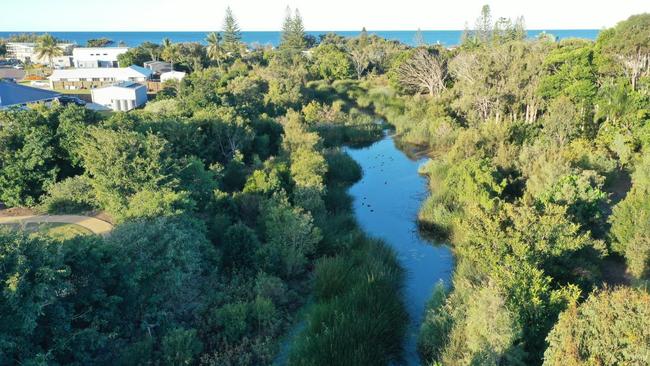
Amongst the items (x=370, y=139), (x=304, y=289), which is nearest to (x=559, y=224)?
(x=304, y=289)

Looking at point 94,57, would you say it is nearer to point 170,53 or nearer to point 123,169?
point 170,53

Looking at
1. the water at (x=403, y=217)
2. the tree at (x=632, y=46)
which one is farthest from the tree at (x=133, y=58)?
the tree at (x=632, y=46)

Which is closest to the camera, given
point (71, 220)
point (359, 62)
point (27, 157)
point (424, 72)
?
point (71, 220)

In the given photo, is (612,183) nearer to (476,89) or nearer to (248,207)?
(476,89)

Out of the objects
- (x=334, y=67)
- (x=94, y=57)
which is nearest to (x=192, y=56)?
(x=334, y=67)

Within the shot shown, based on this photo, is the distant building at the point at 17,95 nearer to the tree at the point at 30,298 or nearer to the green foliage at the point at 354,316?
the tree at the point at 30,298
